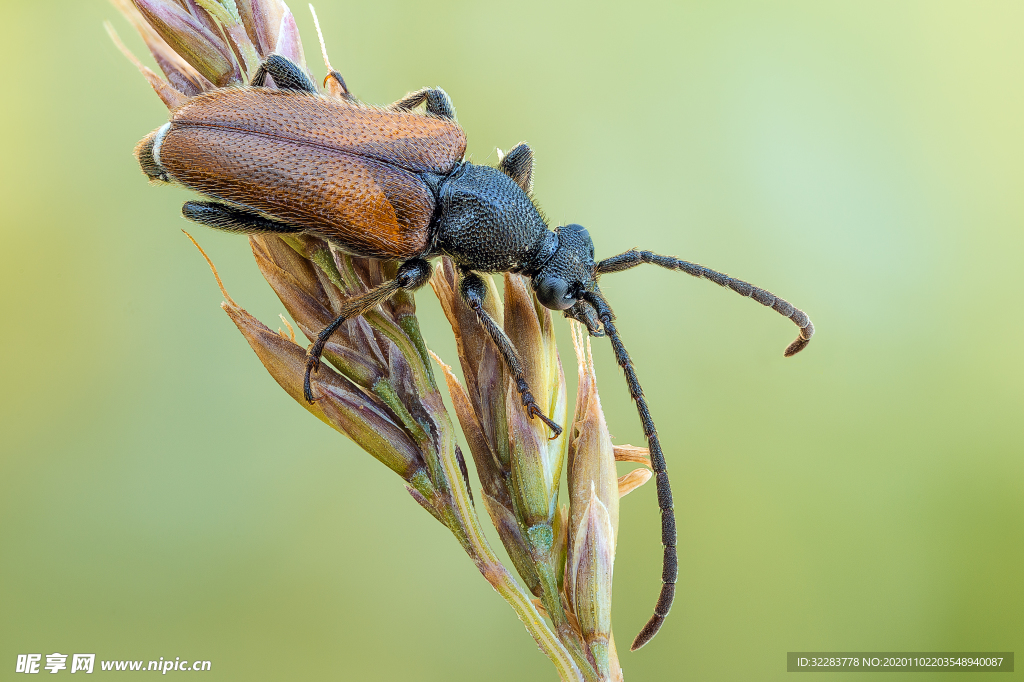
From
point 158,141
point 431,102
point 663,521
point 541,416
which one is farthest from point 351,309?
point 431,102

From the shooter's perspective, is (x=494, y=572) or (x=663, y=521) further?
(x=663, y=521)

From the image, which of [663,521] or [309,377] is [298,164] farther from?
[663,521]

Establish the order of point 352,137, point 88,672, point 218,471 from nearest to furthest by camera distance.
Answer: point 352,137 < point 88,672 < point 218,471

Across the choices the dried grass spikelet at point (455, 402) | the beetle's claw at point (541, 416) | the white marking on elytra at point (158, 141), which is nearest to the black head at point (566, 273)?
the dried grass spikelet at point (455, 402)

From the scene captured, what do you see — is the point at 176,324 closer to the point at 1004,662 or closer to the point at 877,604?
the point at 877,604

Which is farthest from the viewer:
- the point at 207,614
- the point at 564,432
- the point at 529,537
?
the point at 207,614

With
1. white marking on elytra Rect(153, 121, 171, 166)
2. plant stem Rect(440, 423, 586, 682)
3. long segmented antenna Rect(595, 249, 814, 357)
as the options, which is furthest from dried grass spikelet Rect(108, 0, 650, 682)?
long segmented antenna Rect(595, 249, 814, 357)

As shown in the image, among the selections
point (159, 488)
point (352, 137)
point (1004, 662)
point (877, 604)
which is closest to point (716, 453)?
point (877, 604)

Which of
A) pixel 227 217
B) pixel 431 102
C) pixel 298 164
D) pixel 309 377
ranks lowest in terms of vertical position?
pixel 309 377
